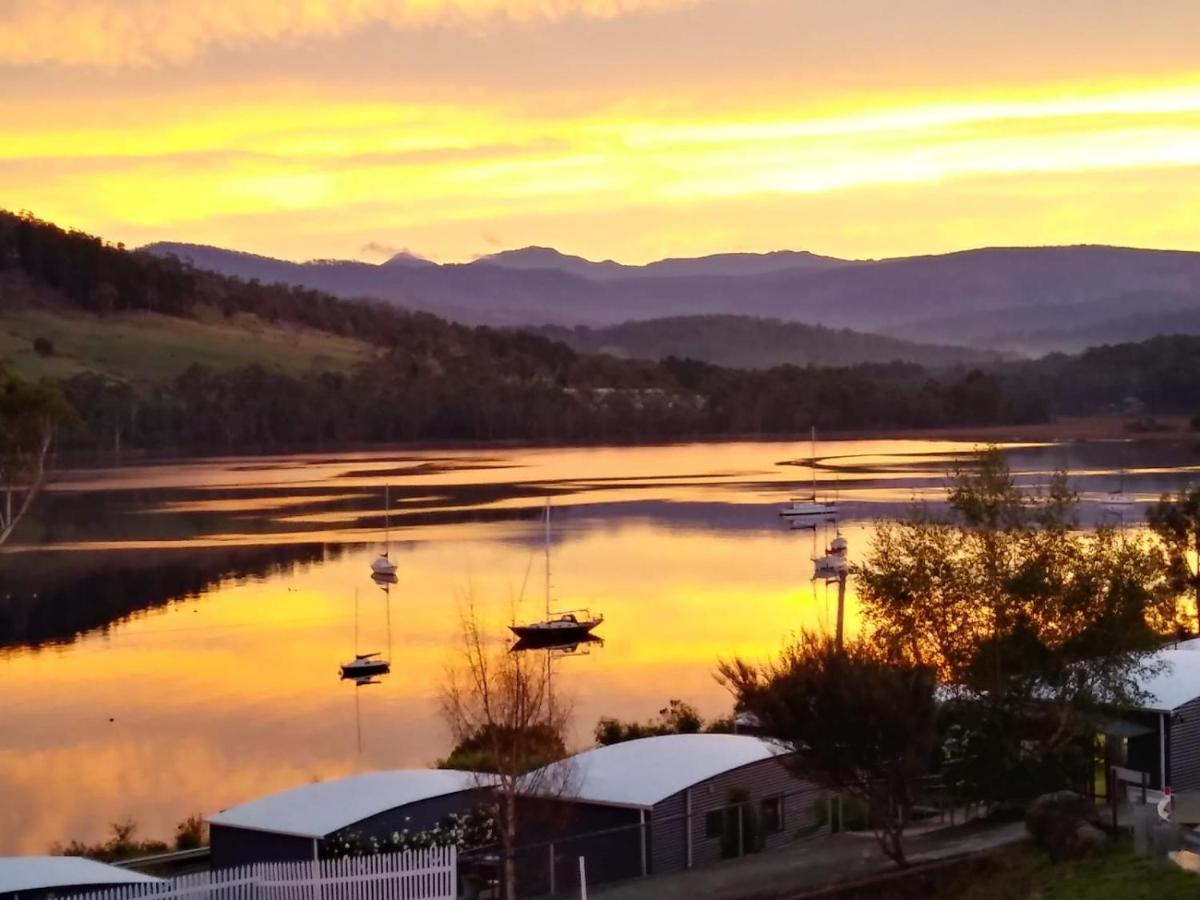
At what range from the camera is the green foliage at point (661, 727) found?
28.1m

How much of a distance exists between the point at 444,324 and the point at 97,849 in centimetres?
15353

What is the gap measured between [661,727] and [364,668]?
12109 mm

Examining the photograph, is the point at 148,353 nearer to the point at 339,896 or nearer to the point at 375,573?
the point at 375,573

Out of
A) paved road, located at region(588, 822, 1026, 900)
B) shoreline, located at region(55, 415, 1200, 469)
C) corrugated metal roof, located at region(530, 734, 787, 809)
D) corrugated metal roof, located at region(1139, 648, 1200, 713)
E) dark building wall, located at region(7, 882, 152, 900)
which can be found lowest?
paved road, located at region(588, 822, 1026, 900)

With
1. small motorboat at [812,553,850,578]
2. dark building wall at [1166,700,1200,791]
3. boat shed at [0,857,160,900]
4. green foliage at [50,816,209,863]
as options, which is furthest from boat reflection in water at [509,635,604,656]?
boat shed at [0,857,160,900]

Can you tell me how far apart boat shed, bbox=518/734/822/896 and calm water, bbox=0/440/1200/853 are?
8.65 meters

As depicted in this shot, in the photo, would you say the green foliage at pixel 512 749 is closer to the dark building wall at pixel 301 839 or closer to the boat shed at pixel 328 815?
the boat shed at pixel 328 815

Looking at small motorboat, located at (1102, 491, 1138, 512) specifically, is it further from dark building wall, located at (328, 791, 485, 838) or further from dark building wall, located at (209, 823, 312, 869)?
A: dark building wall, located at (209, 823, 312, 869)

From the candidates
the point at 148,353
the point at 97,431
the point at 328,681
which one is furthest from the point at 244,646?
the point at 148,353

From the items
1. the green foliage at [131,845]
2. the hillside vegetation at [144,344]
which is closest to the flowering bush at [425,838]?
the green foliage at [131,845]

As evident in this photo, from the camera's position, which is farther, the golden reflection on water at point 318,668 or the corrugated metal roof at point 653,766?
the golden reflection on water at point 318,668

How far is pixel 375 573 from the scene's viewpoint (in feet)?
182

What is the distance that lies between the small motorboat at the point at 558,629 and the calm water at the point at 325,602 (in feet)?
3.49

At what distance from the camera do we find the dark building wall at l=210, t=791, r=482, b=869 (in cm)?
1839
